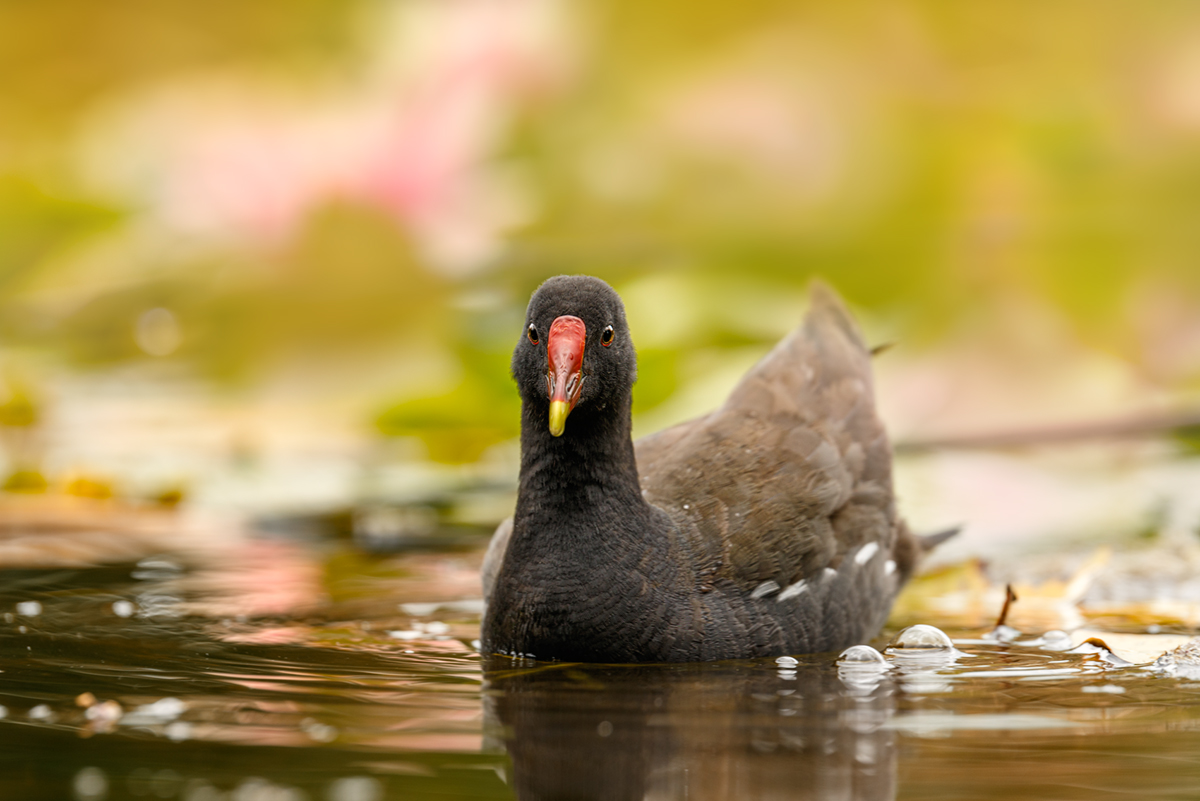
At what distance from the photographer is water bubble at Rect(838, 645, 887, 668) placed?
156 inches

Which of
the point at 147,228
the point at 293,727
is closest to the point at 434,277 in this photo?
the point at 147,228

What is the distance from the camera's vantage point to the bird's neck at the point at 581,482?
4.16m

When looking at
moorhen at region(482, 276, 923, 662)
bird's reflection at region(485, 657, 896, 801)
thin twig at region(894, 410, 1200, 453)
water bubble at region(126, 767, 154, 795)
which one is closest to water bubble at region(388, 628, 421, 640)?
moorhen at region(482, 276, 923, 662)

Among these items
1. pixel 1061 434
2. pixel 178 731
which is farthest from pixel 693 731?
pixel 1061 434

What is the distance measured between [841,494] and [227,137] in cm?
418

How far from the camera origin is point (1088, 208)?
927 centimetres

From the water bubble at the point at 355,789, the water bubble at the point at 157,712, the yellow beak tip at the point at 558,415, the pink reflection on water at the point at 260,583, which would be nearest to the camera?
the water bubble at the point at 355,789

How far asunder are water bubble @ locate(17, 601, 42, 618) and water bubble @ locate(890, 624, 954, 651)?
2576 millimetres

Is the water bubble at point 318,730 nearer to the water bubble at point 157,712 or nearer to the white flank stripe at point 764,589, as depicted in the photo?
the water bubble at point 157,712

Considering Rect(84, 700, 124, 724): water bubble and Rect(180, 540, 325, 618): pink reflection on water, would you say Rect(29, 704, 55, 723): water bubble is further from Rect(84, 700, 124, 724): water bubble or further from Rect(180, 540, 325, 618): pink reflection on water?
Rect(180, 540, 325, 618): pink reflection on water

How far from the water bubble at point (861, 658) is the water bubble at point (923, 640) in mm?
183

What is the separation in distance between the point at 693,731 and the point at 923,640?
49.0 inches

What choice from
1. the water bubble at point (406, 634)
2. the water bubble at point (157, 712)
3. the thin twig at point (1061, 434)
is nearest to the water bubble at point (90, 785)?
the water bubble at point (157, 712)

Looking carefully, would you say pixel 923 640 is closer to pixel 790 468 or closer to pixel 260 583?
pixel 790 468
